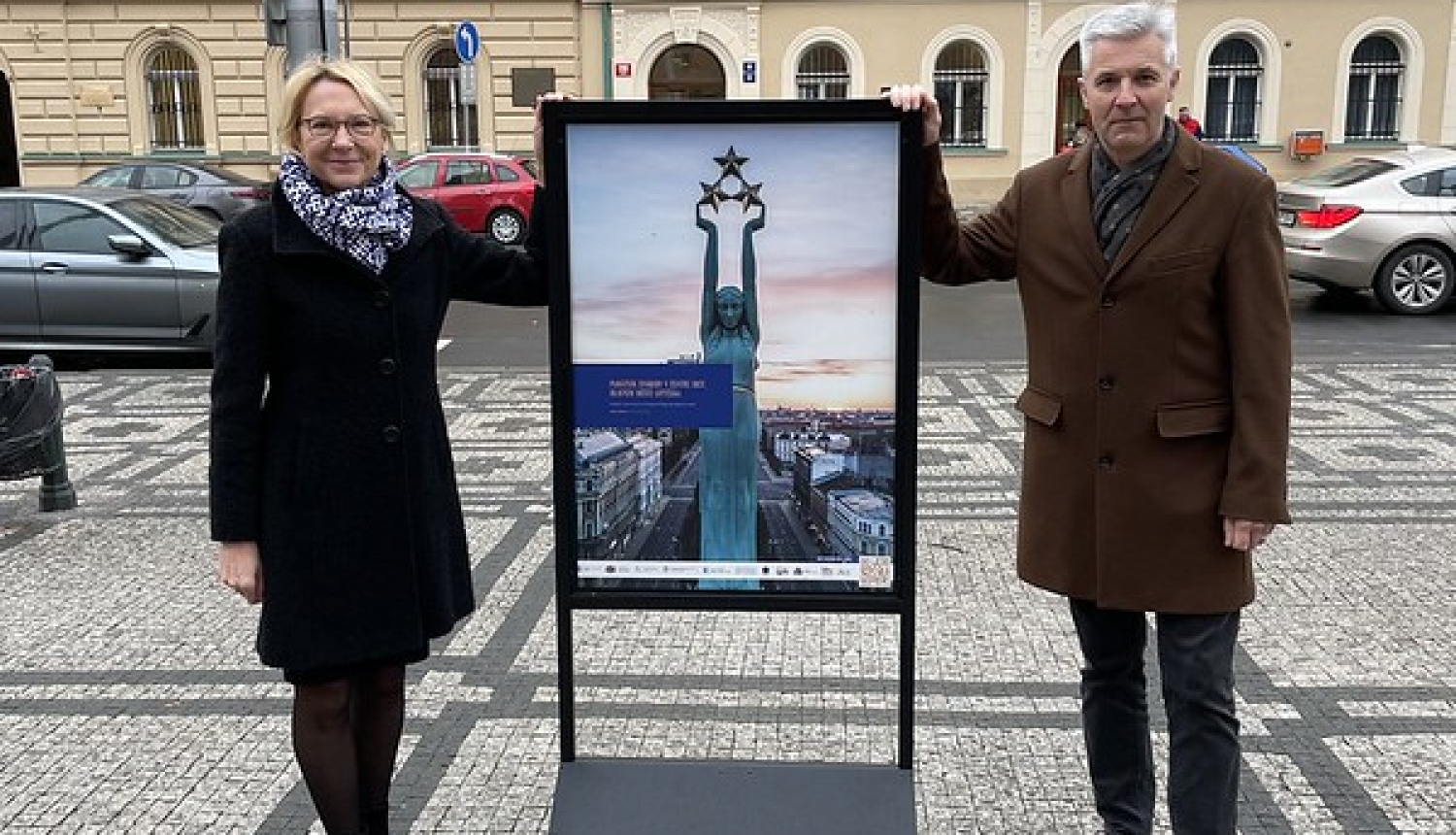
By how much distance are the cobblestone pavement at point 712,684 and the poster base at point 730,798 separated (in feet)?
1.02

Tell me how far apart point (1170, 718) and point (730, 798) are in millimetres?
1006

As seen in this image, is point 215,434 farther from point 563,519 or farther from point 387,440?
point 563,519

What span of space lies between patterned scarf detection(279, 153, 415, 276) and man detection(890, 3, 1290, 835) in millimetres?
1101

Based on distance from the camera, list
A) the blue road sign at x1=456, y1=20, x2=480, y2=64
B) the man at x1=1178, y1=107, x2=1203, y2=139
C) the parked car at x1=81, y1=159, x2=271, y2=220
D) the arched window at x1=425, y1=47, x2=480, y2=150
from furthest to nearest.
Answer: the arched window at x1=425, y1=47, x2=480, y2=150 → the parked car at x1=81, y1=159, x2=271, y2=220 → the blue road sign at x1=456, y1=20, x2=480, y2=64 → the man at x1=1178, y1=107, x2=1203, y2=139

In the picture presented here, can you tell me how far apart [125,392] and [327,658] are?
749 cm

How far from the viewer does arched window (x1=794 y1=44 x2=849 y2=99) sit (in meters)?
25.5

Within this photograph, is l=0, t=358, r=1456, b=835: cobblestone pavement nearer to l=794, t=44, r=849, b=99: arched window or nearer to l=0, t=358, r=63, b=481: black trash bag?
l=0, t=358, r=63, b=481: black trash bag

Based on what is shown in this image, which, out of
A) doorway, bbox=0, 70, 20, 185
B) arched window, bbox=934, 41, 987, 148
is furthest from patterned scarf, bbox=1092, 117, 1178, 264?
doorway, bbox=0, 70, 20, 185

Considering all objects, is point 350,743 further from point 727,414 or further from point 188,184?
point 188,184

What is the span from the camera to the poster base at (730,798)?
3.12 metres

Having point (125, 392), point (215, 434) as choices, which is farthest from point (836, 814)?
point (125, 392)

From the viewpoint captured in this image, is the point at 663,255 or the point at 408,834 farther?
the point at 408,834

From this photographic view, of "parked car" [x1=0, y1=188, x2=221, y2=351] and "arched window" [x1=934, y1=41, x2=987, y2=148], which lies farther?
"arched window" [x1=934, y1=41, x2=987, y2=148]

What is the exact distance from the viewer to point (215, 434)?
286 centimetres
